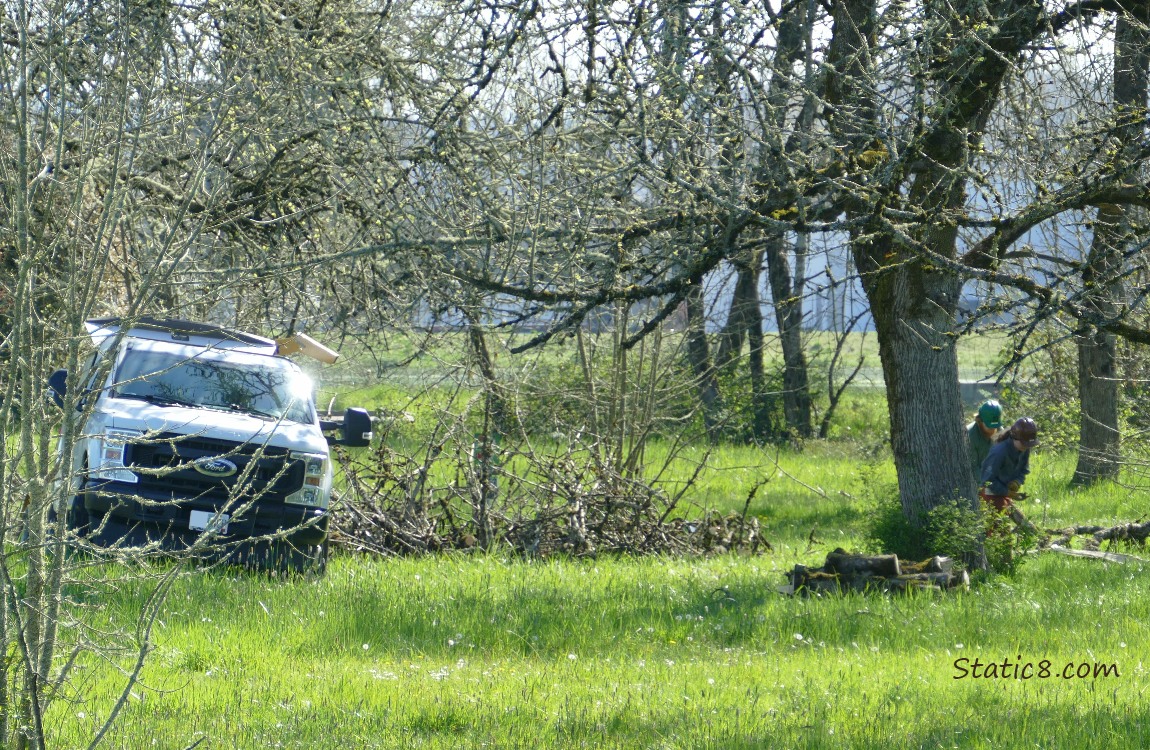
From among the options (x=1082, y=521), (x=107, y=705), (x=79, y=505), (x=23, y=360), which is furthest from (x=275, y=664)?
(x=1082, y=521)

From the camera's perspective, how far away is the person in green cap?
1287cm

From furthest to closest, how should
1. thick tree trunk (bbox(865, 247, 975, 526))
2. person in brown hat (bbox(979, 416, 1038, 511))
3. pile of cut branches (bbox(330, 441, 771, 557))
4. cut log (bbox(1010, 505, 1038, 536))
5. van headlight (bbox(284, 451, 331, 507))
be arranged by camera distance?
1. person in brown hat (bbox(979, 416, 1038, 511))
2. pile of cut branches (bbox(330, 441, 771, 557))
3. cut log (bbox(1010, 505, 1038, 536))
4. thick tree trunk (bbox(865, 247, 975, 526))
5. van headlight (bbox(284, 451, 331, 507))

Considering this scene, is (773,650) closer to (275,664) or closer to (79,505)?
(275,664)

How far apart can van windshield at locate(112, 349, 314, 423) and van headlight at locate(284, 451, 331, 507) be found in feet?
1.57

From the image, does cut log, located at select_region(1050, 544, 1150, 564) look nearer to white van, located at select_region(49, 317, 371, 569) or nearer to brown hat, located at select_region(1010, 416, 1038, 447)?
brown hat, located at select_region(1010, 416, 1038, 447)

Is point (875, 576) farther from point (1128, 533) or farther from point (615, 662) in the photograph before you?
point (1128, 533)

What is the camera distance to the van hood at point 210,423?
895cm

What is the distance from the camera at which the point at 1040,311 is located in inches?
219

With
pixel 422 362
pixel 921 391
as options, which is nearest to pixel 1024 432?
pixel 921 391

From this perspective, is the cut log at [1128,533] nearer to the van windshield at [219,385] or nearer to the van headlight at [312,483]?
the van headlight at [312,483]

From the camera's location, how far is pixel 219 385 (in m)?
9.91

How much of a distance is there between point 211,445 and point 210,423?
206 millimetres

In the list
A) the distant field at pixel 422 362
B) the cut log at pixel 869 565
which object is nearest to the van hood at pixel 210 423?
the distant field at pixel 422 362

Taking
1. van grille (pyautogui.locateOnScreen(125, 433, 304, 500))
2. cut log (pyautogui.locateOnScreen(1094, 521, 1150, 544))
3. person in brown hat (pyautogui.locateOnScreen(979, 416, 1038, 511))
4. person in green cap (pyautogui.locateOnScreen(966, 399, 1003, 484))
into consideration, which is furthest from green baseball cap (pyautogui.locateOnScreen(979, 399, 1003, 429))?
van grille (pyautogui.locateOnScreen(125, 433, 304, 500))
